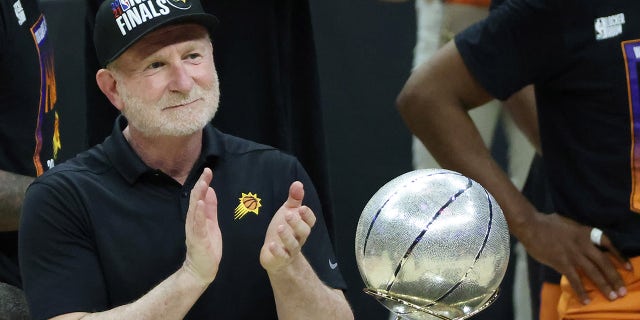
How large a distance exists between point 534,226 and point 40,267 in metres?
1.30

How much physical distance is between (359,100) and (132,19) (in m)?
2.01

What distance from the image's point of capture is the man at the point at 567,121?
2.95 m

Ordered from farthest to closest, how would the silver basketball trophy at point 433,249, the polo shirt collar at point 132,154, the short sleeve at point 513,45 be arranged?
the short sleeve at point 513,45, the polo shirt collar at point 132,154, the silver basketball trophy at point 433,249

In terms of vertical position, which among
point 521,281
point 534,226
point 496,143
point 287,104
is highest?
point 287,104

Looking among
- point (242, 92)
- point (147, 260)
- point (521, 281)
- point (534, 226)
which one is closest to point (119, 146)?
point (147, 260)

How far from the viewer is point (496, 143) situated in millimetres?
4484

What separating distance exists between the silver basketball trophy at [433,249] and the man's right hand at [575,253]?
4.27 feet

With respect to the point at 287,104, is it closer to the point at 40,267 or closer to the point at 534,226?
the point at 534,226

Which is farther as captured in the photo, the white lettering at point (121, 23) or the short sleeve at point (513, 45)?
the short sleeve at point (513, 45)

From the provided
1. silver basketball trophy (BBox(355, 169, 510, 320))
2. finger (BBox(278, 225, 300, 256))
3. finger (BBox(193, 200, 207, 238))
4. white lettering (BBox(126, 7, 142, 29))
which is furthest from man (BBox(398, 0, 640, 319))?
silver basketball trophy (BBox(355, 169, 510, 320))

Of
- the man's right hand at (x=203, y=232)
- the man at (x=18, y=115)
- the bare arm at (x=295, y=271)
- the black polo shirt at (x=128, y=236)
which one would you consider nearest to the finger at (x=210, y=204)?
the man's right hand at (x=203, y=232)

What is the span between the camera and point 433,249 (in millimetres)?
1652

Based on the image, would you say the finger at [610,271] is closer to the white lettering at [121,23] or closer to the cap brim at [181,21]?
the cap brim at [181,21]

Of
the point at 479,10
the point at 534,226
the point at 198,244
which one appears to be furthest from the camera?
the point at 479,10
